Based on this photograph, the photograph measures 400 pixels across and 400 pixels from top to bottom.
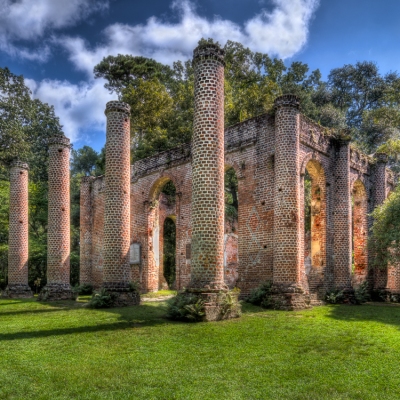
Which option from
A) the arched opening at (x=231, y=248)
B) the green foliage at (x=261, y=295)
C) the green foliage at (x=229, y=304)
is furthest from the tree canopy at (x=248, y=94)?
the green foliage at (x=229, y=304)

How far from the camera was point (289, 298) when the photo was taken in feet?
41.5

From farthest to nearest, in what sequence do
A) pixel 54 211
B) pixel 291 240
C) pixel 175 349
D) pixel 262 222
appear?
pixel 54 211 → pixel 262 222 → pixel 291 240 → pixel 175 349

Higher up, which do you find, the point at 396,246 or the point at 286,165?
the point at 286,165

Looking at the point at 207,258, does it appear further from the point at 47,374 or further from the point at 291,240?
the point at 47,374

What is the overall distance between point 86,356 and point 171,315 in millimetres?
3781

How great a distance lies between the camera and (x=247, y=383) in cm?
517

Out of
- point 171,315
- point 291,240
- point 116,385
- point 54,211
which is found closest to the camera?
point 116,385

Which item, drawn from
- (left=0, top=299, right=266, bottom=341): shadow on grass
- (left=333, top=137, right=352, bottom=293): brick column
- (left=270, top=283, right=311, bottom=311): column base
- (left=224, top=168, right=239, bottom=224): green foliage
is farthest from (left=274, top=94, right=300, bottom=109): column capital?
(left=224, top=168, right=239, bottom=224): green foliage

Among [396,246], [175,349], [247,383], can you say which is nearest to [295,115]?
[396,246]

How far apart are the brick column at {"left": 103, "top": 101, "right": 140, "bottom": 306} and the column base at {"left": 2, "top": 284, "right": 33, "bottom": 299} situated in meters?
6.87

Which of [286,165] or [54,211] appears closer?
[286,165]

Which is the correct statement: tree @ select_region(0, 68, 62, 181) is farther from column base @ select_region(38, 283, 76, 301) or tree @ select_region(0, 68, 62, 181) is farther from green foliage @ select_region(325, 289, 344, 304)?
green foliage @ select_region(325, 289, 344, 304)

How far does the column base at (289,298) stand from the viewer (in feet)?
41.3

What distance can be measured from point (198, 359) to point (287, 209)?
8.19 metres
